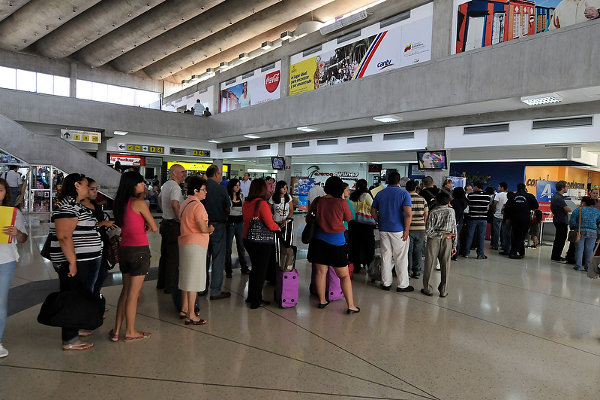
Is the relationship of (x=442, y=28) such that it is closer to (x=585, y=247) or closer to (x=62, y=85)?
(x=585, y=247)

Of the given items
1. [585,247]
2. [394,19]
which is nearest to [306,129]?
[394,19]

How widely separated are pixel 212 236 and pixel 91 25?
60.6ft

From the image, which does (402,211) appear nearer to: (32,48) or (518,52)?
(518,52)

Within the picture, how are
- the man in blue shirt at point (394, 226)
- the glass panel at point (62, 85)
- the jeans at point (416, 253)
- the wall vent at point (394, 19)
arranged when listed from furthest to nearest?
1. the glass panel at point (62, 85)
2. the wall vent at point (394, 19)
3. the jeans at point (416, 253)
4. the man in blue shirt at point (394, 226)

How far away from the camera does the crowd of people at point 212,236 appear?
2.98 meters

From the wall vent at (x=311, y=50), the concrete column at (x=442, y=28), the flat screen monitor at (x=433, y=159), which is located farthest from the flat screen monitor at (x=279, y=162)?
the concrete column at (x=442, y=28)

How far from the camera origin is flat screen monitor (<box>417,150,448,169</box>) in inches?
402

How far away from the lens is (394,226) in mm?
4891

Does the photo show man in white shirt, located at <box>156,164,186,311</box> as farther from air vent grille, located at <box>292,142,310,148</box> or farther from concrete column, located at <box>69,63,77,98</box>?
concrete column, located at <box>69,63,77,98</box>

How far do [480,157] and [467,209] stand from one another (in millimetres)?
7350

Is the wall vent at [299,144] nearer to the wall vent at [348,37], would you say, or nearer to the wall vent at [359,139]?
the wall vent at [359,139]

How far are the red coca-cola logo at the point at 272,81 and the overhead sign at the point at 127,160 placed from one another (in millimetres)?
9072

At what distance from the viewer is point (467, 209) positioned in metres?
7.95

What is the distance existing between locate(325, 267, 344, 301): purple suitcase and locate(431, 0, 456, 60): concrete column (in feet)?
24.2
